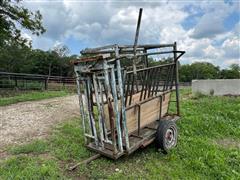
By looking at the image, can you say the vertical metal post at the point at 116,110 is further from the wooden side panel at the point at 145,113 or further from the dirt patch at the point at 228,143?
the dirt patch at the point at 228,143

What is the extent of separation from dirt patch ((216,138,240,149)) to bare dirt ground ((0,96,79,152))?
3.33m

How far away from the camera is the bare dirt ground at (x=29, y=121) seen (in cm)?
396

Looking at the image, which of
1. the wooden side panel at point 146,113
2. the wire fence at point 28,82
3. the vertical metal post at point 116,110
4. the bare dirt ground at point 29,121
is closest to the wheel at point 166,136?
the wooden side panel at point 146,113

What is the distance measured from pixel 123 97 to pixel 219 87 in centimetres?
697

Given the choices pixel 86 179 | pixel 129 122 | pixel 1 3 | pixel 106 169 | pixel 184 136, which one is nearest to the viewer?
pixel 86 179

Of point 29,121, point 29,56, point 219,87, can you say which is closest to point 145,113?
point 29,121

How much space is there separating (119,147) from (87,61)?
1.23 m

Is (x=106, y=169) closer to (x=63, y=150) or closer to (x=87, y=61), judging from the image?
(x=63, y=150)

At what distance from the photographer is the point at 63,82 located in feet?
43.6

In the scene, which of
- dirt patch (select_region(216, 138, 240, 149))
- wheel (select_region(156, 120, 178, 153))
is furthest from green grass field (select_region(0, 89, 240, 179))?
wheel (select_region(156, 120, 178, 153))

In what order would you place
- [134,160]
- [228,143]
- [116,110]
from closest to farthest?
1. [116,110]
2. [134,160]
3. [228,143]

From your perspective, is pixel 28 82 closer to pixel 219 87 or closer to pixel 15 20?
pixel 15 20

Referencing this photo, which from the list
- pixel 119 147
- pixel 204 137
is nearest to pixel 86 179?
pixel 119 147

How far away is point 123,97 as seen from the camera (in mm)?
2850
